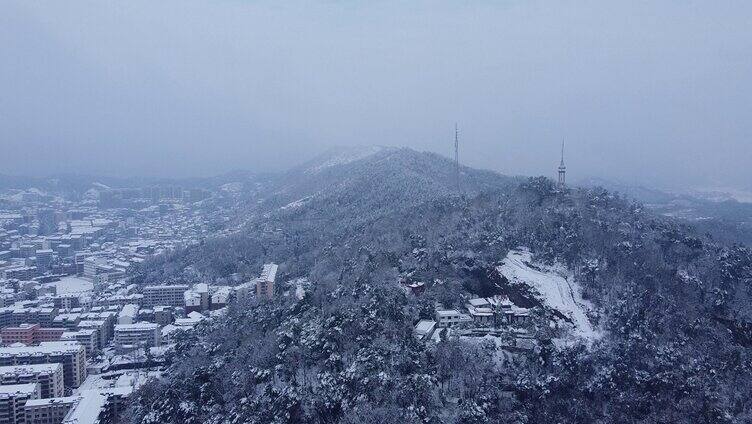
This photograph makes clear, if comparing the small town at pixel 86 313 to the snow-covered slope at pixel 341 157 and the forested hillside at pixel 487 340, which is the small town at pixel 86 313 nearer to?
the forested hillside at pixel 487 340

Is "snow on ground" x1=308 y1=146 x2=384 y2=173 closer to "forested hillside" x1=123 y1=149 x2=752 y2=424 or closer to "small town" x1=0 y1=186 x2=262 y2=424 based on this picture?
"small town" x1=0 y1=186 x2=262 y2=424

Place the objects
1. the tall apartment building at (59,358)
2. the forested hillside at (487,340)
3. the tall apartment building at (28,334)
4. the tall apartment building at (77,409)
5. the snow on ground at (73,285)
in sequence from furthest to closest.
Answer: the snow on ground at (73,285), the tall apartment building at (28,334), the tall apartment building at (59,358), the tall apartment building at (77,409), the forested hillside at (487,340)

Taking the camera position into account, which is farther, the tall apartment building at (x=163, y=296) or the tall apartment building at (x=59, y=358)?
the tall apartment building at (x=163, y=296)

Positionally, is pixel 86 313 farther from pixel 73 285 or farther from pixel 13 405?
pixel 13 405

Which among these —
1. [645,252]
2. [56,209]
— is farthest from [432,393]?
[56,209]

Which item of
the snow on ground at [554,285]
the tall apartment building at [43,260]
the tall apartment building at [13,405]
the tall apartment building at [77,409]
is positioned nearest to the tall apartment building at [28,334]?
the tall apartment building at [13,405]

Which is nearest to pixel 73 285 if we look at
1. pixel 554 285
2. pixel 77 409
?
pixel 77 409
